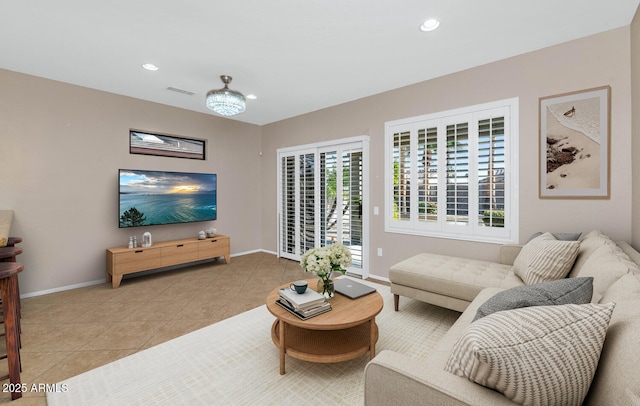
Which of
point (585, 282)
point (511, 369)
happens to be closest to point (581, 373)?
point (511, 369)

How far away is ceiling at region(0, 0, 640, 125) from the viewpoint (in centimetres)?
221

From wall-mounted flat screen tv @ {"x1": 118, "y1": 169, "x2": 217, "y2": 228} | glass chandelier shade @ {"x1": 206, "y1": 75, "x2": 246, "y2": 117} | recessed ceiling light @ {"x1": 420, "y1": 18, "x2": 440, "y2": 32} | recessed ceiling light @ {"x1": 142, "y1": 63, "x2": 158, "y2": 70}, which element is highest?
recessed ceiling light @ {"x1": 142, "y1": 63, "x2": 158, "y2": 70}

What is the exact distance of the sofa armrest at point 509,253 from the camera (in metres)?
2.83

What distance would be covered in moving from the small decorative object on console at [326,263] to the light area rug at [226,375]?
563mm

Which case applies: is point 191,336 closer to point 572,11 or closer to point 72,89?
point 72,89

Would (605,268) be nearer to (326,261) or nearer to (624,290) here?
(624,290)

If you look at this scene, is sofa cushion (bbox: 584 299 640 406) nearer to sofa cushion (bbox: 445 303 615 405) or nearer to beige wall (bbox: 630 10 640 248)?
sofa cushion (bbox: 445 303 615 405)

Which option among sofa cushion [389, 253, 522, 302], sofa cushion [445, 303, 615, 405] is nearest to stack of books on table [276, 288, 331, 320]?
sofa cushion [389, 253, 522, 302]

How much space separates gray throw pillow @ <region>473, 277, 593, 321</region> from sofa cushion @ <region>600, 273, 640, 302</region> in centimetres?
8

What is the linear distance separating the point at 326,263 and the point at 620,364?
A: 1.60m

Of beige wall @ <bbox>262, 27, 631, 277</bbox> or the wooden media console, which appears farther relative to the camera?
the wooden media console

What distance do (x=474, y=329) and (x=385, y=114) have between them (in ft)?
11.4

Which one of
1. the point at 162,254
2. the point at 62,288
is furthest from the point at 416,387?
the point at 62,288

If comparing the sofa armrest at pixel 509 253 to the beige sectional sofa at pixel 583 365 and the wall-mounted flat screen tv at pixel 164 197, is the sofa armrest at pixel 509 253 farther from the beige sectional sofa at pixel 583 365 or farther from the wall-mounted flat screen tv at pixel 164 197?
the wall-mounted flat screen tv at pixel 164 197
